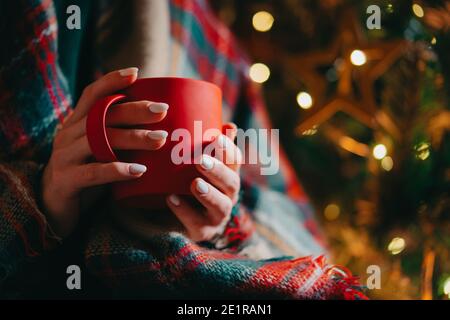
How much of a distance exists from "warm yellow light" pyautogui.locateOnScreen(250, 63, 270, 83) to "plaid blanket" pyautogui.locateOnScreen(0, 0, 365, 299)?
0.27 metres

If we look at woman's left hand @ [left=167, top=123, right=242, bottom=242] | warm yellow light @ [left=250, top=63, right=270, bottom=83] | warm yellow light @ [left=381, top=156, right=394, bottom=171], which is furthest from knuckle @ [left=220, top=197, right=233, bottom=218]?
warm yellow light @ [left=250, top=63, right=270, bottom=83]

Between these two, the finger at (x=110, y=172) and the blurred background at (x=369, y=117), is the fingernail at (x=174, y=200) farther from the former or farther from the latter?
the blurred background at (x=369, y=117)

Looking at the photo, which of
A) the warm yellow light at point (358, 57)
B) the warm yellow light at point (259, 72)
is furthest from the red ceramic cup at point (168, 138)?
the warm yellow light at point (259, 72)

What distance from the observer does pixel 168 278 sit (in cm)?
46

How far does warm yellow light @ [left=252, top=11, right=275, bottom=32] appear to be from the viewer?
93cm

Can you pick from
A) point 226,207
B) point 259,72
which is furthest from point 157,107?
point 259,72

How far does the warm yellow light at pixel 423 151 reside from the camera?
2.19ft

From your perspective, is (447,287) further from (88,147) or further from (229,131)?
(88,147)

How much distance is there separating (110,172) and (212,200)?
98mm

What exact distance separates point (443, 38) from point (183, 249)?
415 millimetres

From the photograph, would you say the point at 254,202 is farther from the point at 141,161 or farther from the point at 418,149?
the point at 141,161

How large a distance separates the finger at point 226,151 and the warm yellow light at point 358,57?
16.2 inches

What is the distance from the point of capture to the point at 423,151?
2.20 ft

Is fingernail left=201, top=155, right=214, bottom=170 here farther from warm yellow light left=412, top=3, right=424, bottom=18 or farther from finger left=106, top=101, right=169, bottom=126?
warm yellow light left=412, top=3, right=424, bottom=18
